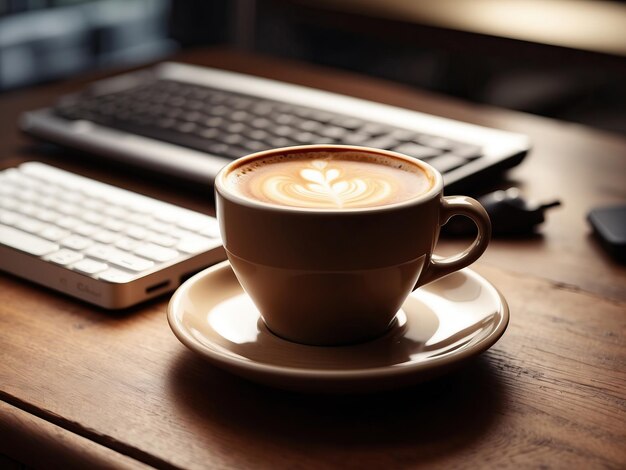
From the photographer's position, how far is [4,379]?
1.45 ft

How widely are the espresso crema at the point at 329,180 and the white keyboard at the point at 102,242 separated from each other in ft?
0.34

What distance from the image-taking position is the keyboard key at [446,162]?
2.23ft

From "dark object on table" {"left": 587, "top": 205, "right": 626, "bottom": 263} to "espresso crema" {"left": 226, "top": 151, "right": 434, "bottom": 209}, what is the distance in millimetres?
236

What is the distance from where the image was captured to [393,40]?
0.88 m

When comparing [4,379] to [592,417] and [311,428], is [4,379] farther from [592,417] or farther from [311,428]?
[592,417]

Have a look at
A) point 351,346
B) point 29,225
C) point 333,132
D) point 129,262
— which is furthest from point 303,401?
point 333,132

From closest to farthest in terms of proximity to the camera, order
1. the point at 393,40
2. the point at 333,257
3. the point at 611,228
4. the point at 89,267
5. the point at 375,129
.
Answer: the point at 333,257, the point at 89,267, the point at 611,228, the point at 375,129, the point at 393,40

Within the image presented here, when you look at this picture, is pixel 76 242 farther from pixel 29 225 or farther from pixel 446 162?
pixel 446 162

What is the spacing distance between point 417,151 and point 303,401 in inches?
13.4

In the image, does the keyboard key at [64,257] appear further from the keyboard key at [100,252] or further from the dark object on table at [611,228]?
the dark object on table at [611,228]

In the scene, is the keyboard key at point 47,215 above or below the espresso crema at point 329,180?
below

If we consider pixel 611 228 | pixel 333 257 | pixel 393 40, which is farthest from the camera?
pixel 393 40

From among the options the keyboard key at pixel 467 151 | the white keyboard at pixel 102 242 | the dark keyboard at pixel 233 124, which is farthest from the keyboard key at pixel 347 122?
the white keyboard at pixel 102 242

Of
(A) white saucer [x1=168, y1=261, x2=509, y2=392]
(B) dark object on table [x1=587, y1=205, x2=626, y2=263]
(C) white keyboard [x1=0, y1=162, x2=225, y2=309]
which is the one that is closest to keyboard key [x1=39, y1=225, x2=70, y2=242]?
(C) white keyboard [x1=0, y1=162, x2=225, y2=309]
